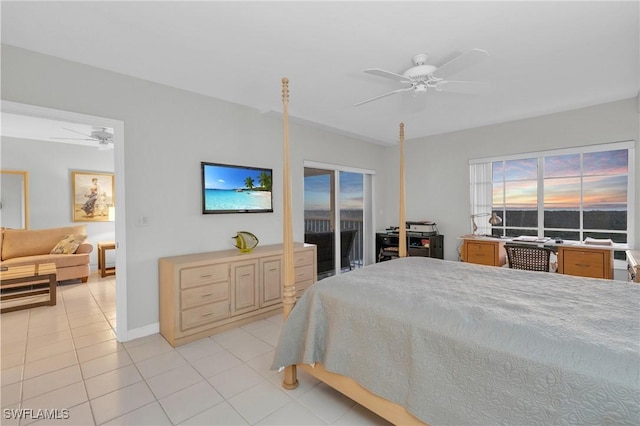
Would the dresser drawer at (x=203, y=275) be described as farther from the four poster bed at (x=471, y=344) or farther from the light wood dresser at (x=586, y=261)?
the light wood dresser at (x=586, y=261)

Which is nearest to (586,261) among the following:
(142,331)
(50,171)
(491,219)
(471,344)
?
(491,219)

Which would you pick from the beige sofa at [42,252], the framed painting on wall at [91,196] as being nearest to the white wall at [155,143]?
the beige sofa at [42,252]

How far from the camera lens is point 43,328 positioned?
3.23 m

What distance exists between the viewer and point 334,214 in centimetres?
507

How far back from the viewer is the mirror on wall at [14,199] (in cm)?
526

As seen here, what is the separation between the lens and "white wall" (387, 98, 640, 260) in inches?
148

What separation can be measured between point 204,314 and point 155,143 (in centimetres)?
Result: 185

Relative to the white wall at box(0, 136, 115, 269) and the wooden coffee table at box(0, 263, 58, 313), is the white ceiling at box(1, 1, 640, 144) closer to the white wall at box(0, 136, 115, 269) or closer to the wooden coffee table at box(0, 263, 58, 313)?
the wooden coffee table at box(0, 263, 58, 313)

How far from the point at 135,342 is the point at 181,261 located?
2.96ft

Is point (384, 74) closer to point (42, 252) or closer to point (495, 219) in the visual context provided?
point (495, 219)

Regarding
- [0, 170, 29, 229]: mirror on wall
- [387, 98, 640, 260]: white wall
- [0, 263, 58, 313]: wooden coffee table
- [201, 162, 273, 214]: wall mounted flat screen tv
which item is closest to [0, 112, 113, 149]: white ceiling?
[0, 170, 29, 229]: mirror on wall

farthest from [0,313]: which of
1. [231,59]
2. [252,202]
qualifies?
[231,59]

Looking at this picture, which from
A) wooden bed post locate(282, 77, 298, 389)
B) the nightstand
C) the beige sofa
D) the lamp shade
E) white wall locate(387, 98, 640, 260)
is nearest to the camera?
wooden bed post locate(282, 77, 298, 389)

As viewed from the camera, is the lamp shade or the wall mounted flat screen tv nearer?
the wall mounted flat screen tv
